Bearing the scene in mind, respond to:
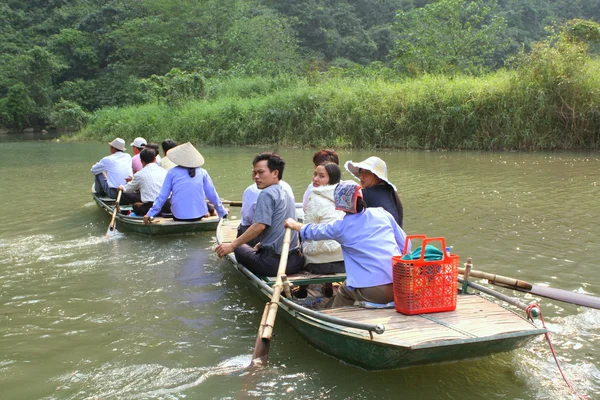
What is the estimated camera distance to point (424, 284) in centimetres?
376

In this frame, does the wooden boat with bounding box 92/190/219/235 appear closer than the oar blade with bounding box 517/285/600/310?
No

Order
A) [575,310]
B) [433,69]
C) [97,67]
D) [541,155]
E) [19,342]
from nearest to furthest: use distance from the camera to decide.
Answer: [19,342], [575,310], [541,155], [433,69], [97,67]

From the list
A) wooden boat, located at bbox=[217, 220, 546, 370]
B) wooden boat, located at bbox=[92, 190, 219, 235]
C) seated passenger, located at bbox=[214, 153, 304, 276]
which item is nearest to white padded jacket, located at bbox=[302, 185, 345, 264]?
seated passenger, located at bbox=[214, 153, 304, 276]

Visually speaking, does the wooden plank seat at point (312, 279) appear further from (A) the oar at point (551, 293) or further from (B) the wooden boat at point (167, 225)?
(B) the wooden boat at point (167, 225)

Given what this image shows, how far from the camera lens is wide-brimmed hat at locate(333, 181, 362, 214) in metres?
3.84

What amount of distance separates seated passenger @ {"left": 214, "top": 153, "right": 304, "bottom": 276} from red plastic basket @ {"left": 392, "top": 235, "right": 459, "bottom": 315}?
1.44m

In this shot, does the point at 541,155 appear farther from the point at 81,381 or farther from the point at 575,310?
the point at 81,381

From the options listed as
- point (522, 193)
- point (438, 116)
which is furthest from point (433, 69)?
point (522, 193)

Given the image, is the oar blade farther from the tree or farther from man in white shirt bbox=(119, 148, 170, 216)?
the tree

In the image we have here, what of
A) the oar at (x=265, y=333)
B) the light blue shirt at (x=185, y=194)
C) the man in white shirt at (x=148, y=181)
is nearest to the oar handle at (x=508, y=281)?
the oar at (x=265, y=333)

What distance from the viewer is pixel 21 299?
5449 millimetres

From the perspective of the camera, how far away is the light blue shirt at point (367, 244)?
3.98 metres

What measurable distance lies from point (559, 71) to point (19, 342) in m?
16.3

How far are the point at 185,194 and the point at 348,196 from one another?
13.6 ft
